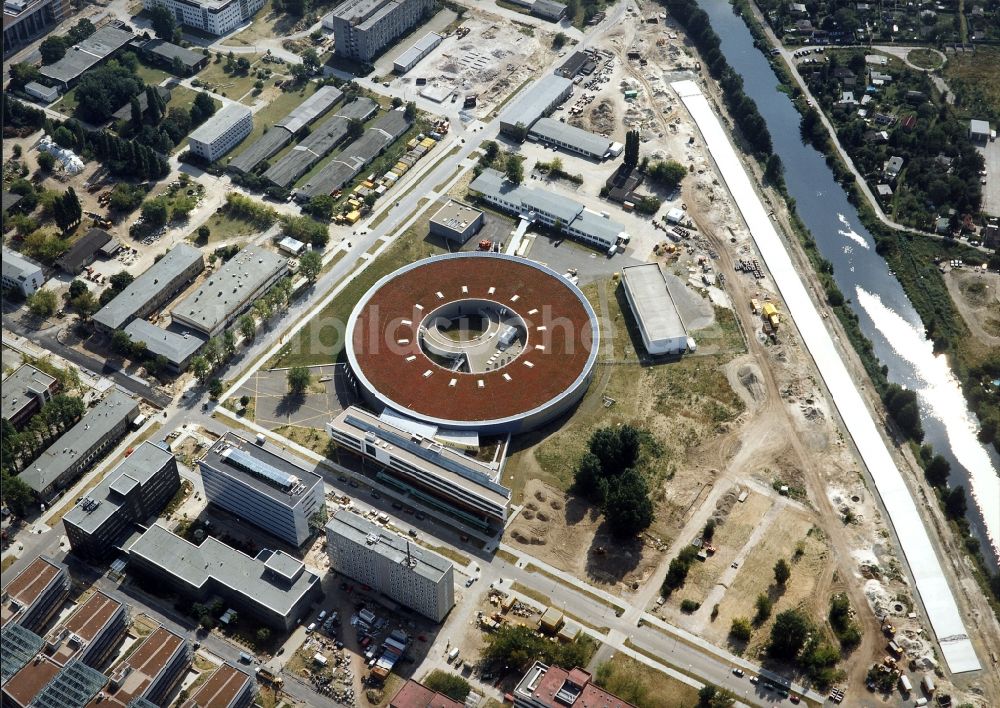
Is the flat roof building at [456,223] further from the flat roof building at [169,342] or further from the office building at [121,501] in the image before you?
the office building at [121,501]

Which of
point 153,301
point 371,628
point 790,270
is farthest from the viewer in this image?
point 790,270

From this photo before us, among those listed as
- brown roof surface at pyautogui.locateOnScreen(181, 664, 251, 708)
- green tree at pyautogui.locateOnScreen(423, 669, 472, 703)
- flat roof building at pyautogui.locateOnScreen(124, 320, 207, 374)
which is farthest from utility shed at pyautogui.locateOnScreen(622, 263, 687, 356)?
brown roof surface at pyautogui.locateOnScreen(181, 664, 251, 708)

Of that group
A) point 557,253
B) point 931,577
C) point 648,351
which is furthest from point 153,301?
point 931,577

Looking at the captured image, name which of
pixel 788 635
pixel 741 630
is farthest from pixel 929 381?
pixel 741 630

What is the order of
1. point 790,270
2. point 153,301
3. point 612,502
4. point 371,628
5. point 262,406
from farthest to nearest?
point 790,270
point 153,301
point 262,406
point 612,502
point 371,628

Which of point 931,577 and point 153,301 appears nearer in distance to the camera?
point 931,577

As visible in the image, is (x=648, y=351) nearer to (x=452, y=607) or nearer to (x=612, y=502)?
(x=612, y=502)
